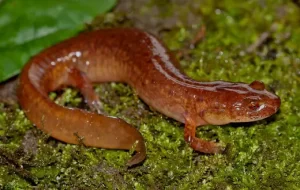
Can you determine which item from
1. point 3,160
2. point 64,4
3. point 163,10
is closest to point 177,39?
point 163,10

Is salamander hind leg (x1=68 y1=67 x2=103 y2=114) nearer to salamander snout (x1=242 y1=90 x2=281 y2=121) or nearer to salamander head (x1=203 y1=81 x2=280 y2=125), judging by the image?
salamander head (x1=203 y1=81 x2=280 y2=125)

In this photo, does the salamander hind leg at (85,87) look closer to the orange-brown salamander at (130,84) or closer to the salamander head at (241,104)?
the orange-brown salamander at (130,84)

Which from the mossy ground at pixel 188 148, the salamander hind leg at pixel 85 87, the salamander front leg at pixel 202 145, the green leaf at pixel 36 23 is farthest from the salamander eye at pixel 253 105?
the green leaf at pixel 36 23

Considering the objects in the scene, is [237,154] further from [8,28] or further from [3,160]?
[8,28]

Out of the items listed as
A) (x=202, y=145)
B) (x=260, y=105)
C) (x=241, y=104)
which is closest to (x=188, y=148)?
(x=202, y=145)

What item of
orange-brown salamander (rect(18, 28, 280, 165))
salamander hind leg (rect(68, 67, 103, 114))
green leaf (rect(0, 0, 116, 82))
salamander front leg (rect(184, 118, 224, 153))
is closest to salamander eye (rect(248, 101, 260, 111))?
orange-brown salamander (rect(18, 28, 280, 165))

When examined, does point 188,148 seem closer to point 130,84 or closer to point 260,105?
point 260,105
